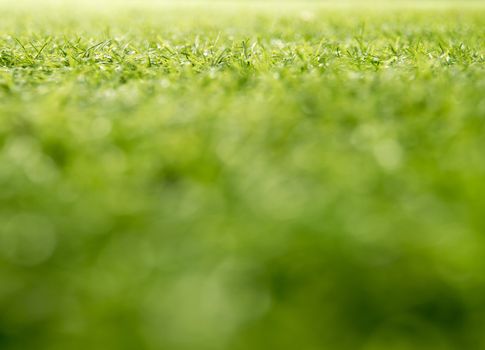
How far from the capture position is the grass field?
1.62 meters

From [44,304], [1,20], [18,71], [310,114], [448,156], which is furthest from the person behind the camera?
[1,20]

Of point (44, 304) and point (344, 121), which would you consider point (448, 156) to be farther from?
point (44, 304)

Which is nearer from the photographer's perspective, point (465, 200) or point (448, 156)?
point (465, 200)

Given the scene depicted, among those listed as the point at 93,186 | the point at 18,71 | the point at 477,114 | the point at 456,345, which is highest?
the point at 18,71

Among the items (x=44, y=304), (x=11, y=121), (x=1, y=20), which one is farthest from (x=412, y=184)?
(x=1, y=20)

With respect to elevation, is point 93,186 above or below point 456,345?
above

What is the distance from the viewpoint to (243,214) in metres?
2.02

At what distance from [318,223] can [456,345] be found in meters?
0.55

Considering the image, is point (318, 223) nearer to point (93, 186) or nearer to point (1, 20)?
point (93, 186)

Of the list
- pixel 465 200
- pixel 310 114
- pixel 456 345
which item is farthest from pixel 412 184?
pixel 310 114

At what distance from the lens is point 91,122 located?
9.28ft

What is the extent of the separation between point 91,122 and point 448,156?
163 centimetres

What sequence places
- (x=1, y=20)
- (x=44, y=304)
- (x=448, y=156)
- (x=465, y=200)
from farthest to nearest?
(x=1, y=20) < (x=448, y=156) < (x=465, y=200) < (x=44, y=304)

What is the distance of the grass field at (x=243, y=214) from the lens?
162 cm
